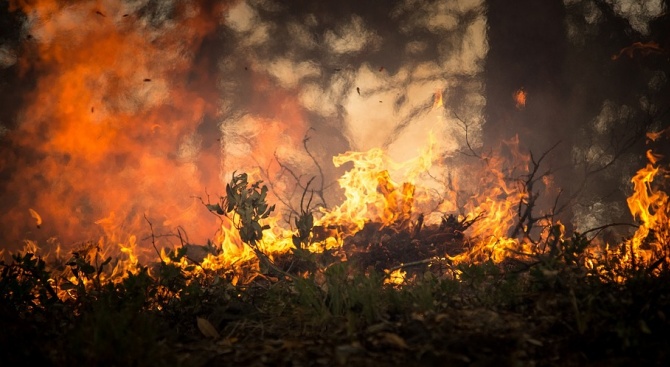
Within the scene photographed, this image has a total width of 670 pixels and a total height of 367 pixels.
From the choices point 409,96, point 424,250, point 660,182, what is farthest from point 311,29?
point 660,182

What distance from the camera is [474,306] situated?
3.33 meters

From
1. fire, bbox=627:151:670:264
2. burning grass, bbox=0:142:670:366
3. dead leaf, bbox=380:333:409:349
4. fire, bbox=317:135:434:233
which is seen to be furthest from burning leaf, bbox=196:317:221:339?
fire, bbox=627:151:670:264

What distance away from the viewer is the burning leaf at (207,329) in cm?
324

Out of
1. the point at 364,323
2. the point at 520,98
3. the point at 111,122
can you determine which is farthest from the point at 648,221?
the point at 111,122

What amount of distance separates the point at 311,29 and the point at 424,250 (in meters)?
9.00

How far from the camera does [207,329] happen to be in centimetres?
327

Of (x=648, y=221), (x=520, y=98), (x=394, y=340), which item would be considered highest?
(x=520, y=98)

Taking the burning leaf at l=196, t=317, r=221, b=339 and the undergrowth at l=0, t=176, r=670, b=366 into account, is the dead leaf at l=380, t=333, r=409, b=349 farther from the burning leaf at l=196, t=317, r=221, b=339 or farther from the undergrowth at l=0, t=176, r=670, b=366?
the burning leaf at l=196, t=317, r=221, b=339

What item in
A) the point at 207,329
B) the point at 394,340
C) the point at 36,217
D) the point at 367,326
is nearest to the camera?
the point at 394,340

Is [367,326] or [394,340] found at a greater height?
[367,326]

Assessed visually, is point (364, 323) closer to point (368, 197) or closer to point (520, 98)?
point (368, 197)

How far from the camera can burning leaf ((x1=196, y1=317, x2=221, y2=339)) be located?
324 centimetres

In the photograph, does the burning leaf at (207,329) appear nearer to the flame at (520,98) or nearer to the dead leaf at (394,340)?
the dead leaf at (394,340)

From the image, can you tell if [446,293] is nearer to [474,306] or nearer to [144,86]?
[474,306]
